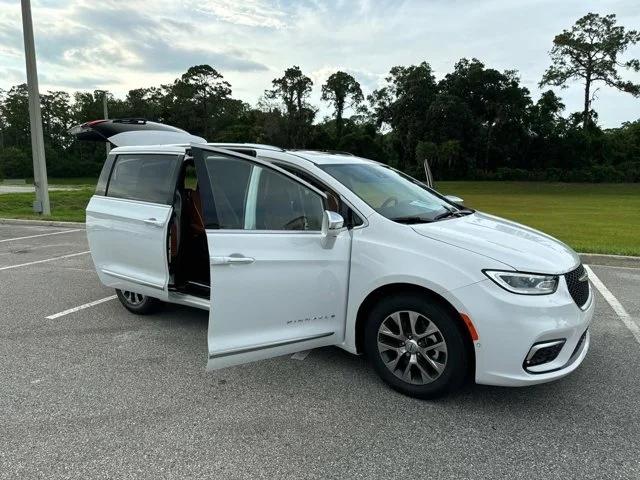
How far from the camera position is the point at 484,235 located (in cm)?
339

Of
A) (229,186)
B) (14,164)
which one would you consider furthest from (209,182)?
(14,164)

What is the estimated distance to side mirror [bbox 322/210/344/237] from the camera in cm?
322

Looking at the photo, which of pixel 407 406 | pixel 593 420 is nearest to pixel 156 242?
pixel 407 406

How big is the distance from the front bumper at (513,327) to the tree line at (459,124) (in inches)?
2011

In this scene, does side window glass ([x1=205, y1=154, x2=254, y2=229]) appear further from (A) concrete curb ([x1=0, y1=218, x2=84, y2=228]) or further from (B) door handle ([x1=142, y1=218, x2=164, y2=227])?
(A) concrete curb ([x1=0, y1=218, x2=84, y2=228])

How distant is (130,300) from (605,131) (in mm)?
71258

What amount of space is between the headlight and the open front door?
101 centimetres

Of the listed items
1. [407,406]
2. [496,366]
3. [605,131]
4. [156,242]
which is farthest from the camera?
[605,131]

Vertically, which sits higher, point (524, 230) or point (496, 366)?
point (524, 230)

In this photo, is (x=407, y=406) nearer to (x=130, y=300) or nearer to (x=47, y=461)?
(x=47, y=461)

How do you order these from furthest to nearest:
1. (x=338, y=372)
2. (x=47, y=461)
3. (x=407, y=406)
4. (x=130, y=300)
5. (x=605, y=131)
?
(x=605, y=131) → (x=130, y=300) → (x=338, y=372) → (x=407, y=406) → (x=47, y=461)

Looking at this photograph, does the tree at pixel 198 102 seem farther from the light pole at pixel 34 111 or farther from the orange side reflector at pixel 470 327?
the orange side reflector at pixel 470 327

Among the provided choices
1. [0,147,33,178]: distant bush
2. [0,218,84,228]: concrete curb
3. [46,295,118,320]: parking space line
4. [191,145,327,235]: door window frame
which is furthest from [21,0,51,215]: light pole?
[0,147,33,178]: distant bush

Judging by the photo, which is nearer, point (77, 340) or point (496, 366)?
point (496, 366)
